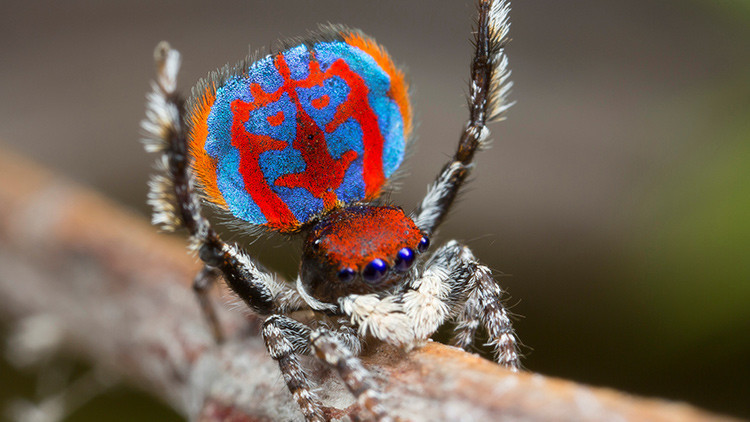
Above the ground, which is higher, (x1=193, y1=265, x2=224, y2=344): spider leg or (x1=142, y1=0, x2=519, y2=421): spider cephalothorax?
(x1=142, y1=0, x2=519, y2=421): spider cephalothorax

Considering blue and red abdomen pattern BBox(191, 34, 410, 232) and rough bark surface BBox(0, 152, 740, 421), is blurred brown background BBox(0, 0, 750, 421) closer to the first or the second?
blue and red abdomen pattern BBox(191, 34, 410, 232)

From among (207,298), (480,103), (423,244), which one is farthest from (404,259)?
(207,298)

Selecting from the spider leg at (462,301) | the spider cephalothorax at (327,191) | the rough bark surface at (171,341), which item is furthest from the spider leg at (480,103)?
the rough bark surface at (171,341)

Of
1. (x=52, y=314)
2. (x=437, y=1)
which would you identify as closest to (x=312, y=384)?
(x=52, y=314)

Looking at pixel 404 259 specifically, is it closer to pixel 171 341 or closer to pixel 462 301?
pixel 462 301

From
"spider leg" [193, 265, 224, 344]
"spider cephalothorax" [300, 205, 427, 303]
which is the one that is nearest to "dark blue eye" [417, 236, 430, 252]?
"spider cephalothorax" [300, 205, 427, 303]

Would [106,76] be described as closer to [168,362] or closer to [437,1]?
[437,1]
